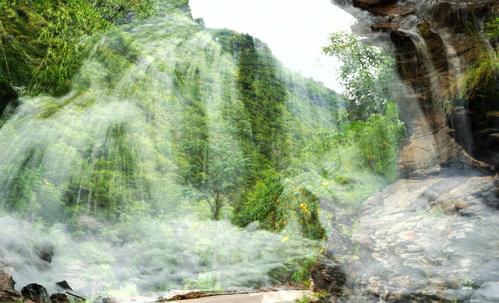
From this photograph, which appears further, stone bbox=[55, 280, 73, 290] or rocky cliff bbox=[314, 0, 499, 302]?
stone bbox=[55, 280, 73, 290]

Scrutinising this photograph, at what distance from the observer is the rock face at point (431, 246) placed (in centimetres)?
505

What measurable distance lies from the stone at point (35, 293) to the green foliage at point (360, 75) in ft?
32.0

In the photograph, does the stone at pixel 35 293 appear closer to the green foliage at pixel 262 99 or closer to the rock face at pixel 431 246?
the rock face at pixel 431 246

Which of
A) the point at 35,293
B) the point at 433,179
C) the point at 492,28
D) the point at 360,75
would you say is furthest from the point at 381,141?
the point at 35,293

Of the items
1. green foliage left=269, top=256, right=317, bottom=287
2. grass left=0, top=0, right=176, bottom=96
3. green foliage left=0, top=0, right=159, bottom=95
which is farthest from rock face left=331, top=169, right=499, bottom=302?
green foliage left=0, top=0, right=159, bottom=95

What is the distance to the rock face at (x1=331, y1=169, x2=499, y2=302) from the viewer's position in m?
5.05

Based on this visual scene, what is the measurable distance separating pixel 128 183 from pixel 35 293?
7870 millimetres

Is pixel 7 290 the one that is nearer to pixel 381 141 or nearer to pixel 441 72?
pixel 441 72

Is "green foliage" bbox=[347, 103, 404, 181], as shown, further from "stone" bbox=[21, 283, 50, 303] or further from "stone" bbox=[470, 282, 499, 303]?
"stone" bbox=[21, 283, 50, 303]

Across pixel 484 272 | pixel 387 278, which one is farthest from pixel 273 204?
pixel 484 272

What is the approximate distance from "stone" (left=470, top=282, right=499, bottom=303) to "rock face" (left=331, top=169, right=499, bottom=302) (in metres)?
0.01

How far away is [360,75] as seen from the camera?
13.3 metres

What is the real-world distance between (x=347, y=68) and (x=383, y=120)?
302 cm

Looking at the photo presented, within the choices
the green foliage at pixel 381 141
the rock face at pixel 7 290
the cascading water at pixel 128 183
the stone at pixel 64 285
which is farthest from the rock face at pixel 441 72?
the rock face at pixel 7 290
